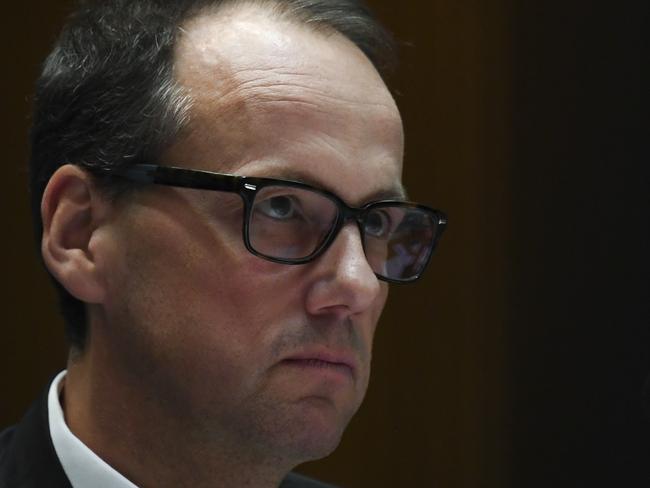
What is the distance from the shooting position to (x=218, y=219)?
1.76 metres

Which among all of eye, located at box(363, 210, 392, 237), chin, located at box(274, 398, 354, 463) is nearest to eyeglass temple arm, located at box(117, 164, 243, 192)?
eye, located at box(363, 210, 392, 237)

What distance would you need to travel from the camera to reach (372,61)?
2.14m

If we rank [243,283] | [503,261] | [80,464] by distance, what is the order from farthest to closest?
1. [503,261]
2. [80,464]
3. [243,283]

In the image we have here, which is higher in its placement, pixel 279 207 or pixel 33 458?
pixel 279 207

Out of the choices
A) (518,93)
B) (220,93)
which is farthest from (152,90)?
(518,93)

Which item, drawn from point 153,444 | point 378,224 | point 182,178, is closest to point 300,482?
point 153,444

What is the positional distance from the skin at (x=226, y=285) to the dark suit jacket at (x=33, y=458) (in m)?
0.07

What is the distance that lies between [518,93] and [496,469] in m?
0.72

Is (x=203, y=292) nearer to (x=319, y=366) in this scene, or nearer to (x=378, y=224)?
(x=319, y=366)

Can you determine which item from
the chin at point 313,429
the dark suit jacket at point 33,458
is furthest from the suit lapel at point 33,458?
the chin at point 313,429

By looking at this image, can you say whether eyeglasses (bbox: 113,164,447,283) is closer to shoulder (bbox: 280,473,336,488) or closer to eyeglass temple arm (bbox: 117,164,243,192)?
eyeglass temple arm (bbox: 117,164,243,192)

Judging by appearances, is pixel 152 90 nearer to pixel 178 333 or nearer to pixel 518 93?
pixel 178 333

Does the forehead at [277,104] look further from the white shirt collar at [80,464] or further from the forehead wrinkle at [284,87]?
the white shirt collar at [80,464]

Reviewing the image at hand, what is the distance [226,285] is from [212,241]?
0.07 metres
